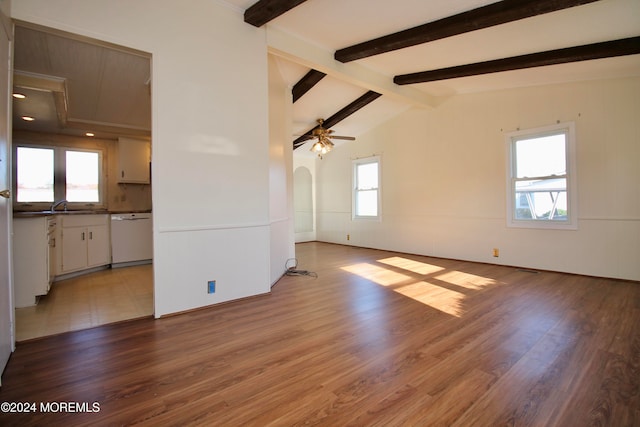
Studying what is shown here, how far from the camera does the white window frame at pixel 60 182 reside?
4.73m

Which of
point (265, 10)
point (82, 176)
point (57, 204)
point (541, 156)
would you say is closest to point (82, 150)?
point (82, 176)

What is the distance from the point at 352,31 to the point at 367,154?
12.8 feet

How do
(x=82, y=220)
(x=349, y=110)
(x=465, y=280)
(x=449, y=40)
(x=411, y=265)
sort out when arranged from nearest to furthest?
(x=449, y=40)
(x=465, y=280)
(x=82, y=220)
(x=411, y=265)
(x=349, y=110)

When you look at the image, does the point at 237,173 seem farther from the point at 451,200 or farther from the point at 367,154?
the point at 367,154

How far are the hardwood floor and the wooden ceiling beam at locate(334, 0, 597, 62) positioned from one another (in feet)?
8.96

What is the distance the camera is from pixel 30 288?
300cm

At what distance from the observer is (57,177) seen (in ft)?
16.5

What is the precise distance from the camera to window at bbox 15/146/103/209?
4.77 metres

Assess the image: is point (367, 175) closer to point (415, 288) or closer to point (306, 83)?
point (306, 83)

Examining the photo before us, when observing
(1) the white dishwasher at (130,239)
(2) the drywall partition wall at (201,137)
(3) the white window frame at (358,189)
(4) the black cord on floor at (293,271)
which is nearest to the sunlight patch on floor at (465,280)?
(4) the black cord on floor at (293,271)

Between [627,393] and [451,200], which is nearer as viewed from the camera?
[627,393]

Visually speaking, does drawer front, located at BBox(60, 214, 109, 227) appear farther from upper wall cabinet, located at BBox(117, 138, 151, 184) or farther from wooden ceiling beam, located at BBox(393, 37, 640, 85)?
wooden ceiling beam, located at BBox(393, 37, 640, 85)

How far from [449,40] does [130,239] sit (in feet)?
18.0

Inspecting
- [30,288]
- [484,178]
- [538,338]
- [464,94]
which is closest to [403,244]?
[484,178]
